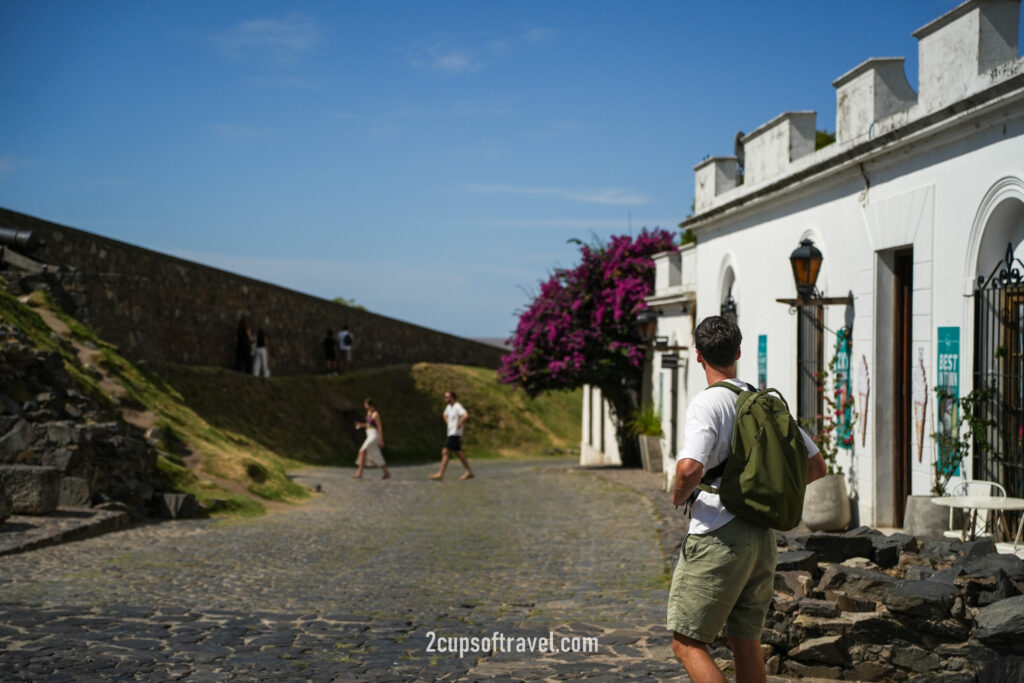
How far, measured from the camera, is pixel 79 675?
5.54 metres

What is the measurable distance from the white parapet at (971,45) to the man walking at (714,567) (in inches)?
230

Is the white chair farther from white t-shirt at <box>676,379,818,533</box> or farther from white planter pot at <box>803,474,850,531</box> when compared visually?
white t-shirt at <box>676,379,818,533</box>

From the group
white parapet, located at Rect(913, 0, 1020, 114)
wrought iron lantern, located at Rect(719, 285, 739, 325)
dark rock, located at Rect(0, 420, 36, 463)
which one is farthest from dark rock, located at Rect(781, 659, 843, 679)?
wrought iron lantern, located at Rect(719, 285, 739, 325)

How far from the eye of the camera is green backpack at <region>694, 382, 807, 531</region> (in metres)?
4.15

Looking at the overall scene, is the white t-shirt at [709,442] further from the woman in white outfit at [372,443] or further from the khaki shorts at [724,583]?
the woman in white outfit at [372,443]

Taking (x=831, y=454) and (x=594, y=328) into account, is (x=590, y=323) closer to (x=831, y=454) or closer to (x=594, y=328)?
(x=594, y=328)

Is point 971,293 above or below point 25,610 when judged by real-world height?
above

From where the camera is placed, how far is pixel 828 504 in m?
11.1

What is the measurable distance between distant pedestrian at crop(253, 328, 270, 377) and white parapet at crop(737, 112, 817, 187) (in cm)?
1640

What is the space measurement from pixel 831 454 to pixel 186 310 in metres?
18.0

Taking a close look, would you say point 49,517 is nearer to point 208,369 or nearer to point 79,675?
point 79,675

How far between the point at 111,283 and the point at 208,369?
3.59m

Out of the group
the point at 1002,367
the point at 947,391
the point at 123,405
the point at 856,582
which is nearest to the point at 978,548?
the point at 856,582

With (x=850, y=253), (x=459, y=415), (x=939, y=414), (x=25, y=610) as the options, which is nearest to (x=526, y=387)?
(x=459, y=415)
